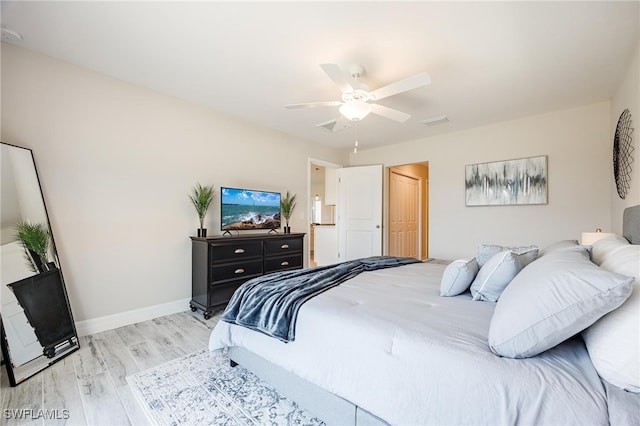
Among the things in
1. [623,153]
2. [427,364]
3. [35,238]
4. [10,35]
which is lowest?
[427,364]

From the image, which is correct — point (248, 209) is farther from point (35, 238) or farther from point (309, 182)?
point (35, 238)

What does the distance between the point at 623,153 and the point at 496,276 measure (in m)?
2.35

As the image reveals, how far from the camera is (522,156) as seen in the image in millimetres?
3873

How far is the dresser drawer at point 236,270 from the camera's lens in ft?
10.2

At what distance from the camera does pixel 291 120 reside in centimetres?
396

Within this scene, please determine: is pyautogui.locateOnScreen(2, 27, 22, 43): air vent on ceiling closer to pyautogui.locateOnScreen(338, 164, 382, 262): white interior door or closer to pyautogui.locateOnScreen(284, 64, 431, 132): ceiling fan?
pyautogui.locateOnScreen(284, 64, 431, 132): ceiling fan

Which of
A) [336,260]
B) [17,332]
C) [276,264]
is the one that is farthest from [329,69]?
[336,260]

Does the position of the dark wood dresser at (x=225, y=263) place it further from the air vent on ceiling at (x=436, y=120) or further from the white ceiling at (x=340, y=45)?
the air vent on ceiling at (x=436, y=120)

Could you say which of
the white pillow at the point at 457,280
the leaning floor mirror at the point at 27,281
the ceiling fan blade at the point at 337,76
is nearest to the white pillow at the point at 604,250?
the white pillow at the point at 457,280

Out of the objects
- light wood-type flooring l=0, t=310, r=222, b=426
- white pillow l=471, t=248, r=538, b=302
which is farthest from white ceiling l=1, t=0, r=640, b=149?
light wood-type flooring l=0, t=310, r=222, b=426

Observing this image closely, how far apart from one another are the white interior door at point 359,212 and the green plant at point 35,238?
4197 millimetres

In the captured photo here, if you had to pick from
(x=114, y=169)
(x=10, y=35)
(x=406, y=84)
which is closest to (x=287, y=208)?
(x=114, y=169)

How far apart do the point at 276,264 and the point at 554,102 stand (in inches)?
155

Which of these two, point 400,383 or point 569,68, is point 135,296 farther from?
point 569,68
